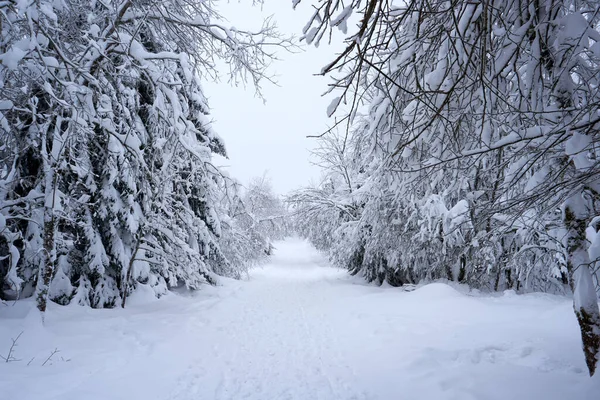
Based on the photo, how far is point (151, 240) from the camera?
7156 mm

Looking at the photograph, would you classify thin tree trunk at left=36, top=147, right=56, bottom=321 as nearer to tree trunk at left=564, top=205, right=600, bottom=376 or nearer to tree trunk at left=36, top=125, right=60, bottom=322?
tree trunk at left=36, top=125, right=60, bottom=322

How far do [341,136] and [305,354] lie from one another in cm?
457

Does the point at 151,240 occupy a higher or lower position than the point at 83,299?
higher

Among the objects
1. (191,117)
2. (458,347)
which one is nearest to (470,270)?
(458,347)

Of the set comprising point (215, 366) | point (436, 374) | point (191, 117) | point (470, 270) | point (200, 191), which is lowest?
point (215, 366)

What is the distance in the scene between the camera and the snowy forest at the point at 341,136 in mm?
2154

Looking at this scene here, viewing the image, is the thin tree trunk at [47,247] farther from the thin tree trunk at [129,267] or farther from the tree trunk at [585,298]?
the tree trunk at [585,298]

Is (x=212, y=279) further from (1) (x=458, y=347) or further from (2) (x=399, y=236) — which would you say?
(1) (x=458, y=347)

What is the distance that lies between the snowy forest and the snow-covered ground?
8.5 inches

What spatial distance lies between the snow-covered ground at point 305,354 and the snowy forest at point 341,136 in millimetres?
217

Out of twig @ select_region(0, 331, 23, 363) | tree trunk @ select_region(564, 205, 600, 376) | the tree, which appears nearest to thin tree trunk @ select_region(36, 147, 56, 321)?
twig @ select_region(0, 331, 23, 363)

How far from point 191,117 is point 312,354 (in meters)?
7.12

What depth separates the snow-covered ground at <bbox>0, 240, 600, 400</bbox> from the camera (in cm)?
328

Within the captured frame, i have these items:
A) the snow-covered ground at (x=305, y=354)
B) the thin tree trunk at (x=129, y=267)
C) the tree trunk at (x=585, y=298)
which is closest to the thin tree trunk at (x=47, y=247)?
the snow-covered ground at (x=305, y=354)
